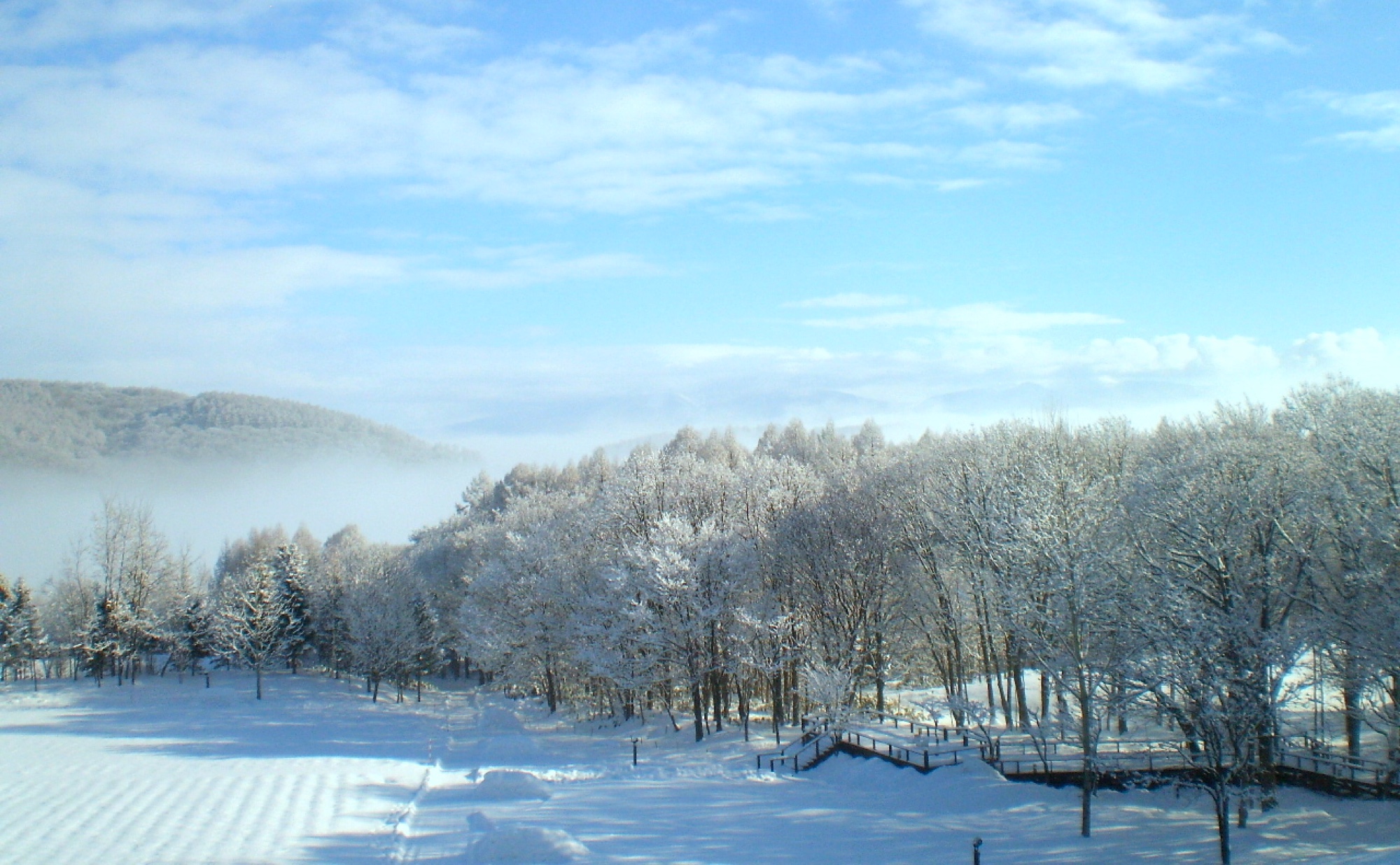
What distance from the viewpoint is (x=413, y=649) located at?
57.4 meters

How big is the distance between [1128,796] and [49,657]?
269 ft

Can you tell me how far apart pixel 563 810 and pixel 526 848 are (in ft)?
17.7

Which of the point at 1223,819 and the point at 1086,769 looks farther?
the point at 1086,769

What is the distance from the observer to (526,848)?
20062 millimetres

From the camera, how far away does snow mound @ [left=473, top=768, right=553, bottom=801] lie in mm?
27719

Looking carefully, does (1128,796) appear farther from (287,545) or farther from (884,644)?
(287,545)

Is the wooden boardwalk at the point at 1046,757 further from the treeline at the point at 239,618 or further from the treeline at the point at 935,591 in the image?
the treeline at the point at 239,618

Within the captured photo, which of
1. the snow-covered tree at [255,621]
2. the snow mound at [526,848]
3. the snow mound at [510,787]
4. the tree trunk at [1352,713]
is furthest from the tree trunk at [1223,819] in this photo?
the snow-covered tree at [255,621]

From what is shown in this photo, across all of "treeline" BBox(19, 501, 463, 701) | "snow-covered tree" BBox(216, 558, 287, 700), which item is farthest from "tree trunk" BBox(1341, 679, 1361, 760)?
"snow-covered tree" BBox(216, 558, 287, 700)

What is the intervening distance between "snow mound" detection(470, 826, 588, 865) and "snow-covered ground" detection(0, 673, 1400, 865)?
42 millimetres

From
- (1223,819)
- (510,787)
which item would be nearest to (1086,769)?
(1223,819)

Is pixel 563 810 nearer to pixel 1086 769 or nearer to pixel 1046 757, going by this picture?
pixel 1086 769

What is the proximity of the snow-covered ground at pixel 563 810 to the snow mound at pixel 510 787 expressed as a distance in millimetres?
63

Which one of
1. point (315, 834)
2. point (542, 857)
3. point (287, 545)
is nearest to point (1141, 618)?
point (542, 857)
